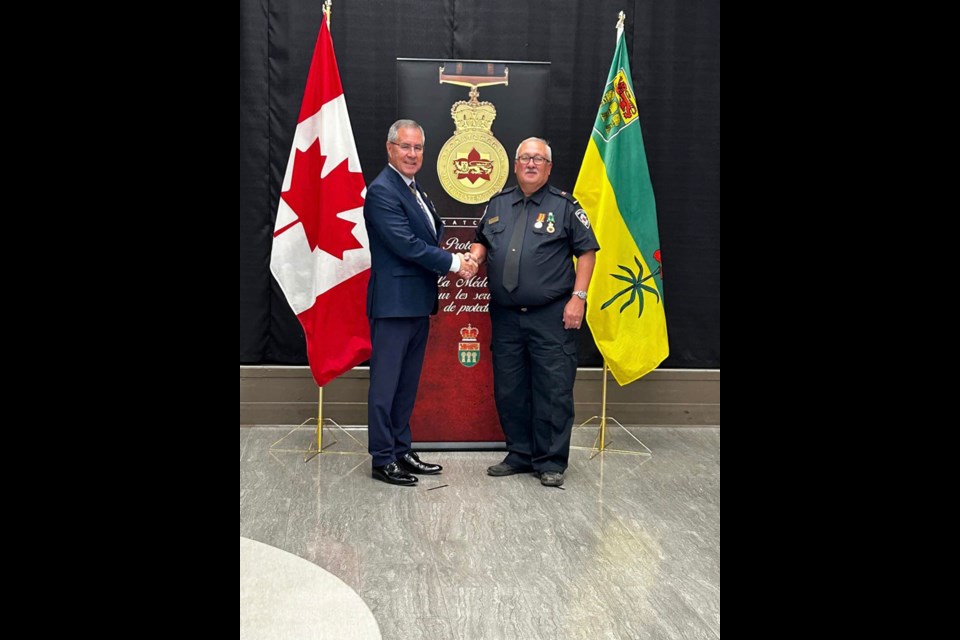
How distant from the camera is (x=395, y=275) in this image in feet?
12.1

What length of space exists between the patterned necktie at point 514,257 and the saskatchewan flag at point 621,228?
52 centimetres

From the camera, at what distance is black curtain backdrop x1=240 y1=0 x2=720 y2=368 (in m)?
4.46

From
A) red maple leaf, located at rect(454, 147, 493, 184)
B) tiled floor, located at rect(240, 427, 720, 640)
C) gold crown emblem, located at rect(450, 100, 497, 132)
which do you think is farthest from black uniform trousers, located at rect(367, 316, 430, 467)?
gold crown emblem, located at rect(450, 100, 497, 132)

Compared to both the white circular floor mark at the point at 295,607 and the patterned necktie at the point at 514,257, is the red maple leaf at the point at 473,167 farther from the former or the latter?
the white circular floor mark at the point at 295,607

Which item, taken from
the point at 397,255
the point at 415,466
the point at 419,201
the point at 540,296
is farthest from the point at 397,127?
the point at 415,466

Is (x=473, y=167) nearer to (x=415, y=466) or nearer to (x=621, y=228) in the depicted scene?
(x=621, y=228)

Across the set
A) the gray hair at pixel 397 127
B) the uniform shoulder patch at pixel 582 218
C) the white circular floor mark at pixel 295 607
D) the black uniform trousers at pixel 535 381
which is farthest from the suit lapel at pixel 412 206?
the white circular floor mark at pixel 295 607

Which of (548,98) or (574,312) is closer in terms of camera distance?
(574,312)

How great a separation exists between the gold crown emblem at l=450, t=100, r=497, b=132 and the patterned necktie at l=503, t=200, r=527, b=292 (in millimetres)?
570

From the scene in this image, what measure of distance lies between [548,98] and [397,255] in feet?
4.98

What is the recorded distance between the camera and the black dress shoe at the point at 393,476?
3.63m
